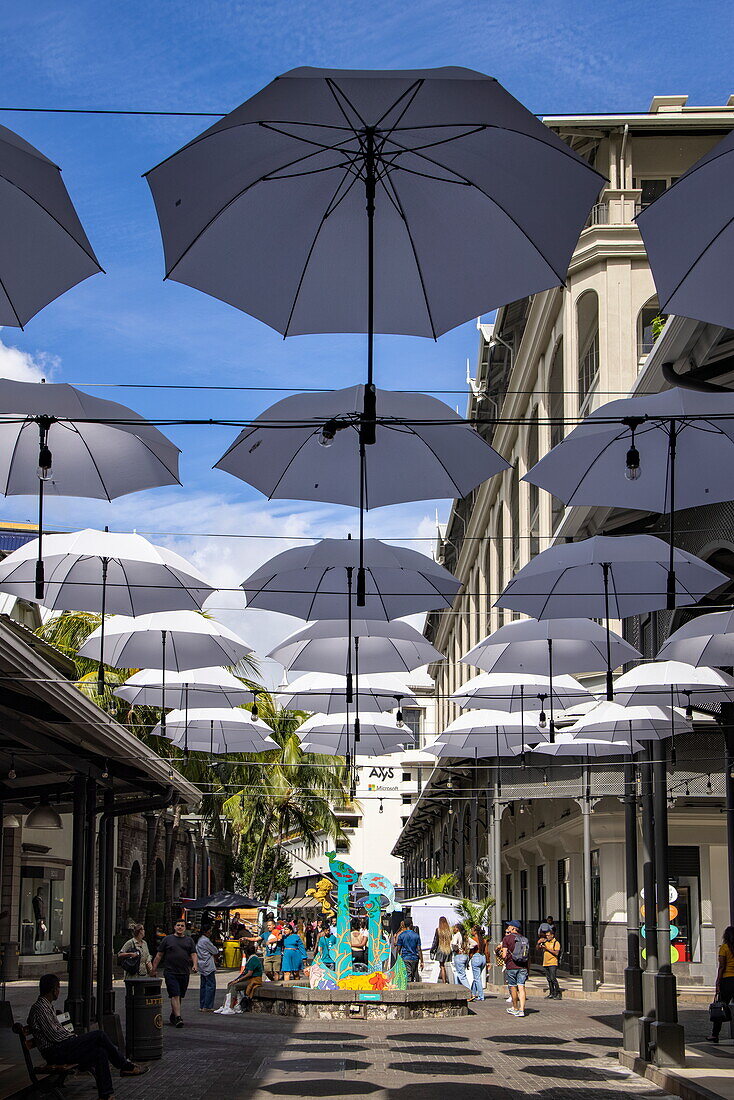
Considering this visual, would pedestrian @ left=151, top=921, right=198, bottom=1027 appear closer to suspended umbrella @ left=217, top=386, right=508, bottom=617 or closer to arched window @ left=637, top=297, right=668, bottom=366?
suspended umbrella @ left=217, top=386, right=508, bottom=617

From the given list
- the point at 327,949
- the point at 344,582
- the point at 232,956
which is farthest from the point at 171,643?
the point at 232,956

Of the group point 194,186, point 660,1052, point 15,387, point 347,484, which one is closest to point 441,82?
point 194,186

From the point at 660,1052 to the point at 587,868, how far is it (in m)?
14.5

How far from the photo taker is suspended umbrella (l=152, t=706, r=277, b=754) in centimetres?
2558

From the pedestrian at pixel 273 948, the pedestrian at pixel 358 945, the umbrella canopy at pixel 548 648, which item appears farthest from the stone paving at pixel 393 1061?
the pedestrian at pixel 273 948

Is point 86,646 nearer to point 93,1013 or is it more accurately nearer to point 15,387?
point 93,1013

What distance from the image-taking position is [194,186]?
29.6 feet

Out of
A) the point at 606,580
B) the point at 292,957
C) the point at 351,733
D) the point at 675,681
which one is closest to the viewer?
the point at 606,580

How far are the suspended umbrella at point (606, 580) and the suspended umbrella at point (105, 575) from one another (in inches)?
174

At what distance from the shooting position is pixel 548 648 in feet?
72.1

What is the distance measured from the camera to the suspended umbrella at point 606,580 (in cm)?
1698

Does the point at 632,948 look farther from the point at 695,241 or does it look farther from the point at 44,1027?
the point at 695,241

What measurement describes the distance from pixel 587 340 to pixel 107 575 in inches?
757

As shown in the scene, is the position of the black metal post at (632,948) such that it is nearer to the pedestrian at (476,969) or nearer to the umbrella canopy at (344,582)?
the umbrella canopy at (344,582)
